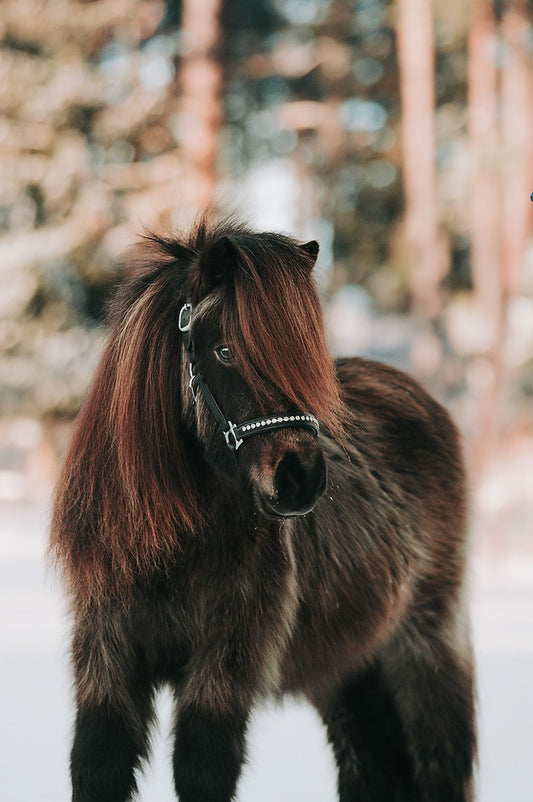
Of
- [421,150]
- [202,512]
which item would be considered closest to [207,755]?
[202,512]

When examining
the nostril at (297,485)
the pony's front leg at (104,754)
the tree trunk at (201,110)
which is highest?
the tree trunk at (201,110)

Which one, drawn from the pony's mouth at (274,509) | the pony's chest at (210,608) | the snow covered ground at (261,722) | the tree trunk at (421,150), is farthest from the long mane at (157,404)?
the tree trunk at (421,150)

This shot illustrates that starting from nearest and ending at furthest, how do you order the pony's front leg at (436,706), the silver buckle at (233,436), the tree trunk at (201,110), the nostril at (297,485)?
the nostril at (297,485)
the silver buckle at (233,436)
the pony's front leg at (436,706)
the tree trunk at (201,110)

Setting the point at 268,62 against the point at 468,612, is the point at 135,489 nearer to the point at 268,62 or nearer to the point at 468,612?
the point at 468,612

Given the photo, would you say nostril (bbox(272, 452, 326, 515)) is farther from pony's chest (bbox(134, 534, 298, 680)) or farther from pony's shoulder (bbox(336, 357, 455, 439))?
pony's shoulder (bbox(336, 357, 455, 439))

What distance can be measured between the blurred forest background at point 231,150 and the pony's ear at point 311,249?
9.30 meters

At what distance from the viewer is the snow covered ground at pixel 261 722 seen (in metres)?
5.04

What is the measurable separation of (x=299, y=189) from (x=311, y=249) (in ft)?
72.2

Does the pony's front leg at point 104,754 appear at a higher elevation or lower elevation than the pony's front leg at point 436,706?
higher

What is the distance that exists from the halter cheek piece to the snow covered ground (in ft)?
3.36

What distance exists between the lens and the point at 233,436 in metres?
3.01

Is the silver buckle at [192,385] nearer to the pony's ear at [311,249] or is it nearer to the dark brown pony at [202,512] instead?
the dark brown pony at [202,512]

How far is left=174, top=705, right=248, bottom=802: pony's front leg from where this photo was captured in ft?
10.3

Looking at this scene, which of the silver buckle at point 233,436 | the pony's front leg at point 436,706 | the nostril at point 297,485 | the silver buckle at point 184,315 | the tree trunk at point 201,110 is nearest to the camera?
the nostril at point 297,485
